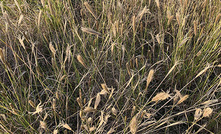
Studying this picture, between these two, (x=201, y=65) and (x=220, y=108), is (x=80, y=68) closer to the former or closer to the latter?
(x=201, y=65)

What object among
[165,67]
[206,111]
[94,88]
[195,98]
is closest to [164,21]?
[165,67]

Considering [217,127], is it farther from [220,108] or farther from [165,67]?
[165,67]

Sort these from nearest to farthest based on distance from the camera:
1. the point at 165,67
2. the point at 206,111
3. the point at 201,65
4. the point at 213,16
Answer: the point at 206,111 < the point at 201,65 < the point at 165,67 < the point at 213,16

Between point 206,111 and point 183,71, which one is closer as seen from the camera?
point 206,111

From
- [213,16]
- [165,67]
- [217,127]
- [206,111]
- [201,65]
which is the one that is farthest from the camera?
[213,16]

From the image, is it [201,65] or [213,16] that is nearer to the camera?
[201,65]

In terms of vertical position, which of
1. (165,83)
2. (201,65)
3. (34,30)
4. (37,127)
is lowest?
(37,127)

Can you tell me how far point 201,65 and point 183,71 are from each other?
93 mm

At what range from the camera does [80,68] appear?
1.27 meters

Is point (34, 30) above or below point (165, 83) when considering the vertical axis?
above

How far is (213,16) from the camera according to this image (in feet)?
4.49

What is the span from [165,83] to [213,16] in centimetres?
54

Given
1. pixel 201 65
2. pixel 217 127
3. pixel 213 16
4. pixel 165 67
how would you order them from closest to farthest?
pixel 217 127 → pixel 201 65 → pixel 165 67 → pixel 213 16

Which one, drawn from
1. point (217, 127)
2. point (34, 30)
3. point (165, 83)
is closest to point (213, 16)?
point (165, 83)
